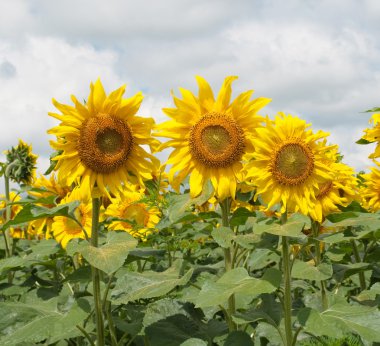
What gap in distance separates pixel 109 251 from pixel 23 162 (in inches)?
147

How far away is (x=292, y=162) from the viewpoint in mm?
3014

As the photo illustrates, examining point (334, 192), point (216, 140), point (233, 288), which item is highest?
point (216, 140)

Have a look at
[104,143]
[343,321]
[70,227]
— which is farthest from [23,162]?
[343,321]

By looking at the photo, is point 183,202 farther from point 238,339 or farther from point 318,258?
point 318,258

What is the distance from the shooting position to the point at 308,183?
10.1ft

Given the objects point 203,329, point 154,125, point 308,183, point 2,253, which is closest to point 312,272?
point 308,183

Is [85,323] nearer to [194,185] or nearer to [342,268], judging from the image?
[194,185]

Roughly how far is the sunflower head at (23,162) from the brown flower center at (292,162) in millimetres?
3671

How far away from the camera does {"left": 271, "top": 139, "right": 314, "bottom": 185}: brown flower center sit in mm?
3010

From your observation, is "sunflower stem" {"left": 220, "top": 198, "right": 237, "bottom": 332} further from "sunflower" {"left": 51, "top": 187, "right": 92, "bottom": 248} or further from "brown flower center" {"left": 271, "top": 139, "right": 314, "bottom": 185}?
"sunflower" {"left": 51, "top": 187, "right": 92, "bottom": 248}

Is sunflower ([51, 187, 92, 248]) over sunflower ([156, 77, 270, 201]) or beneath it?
beneath

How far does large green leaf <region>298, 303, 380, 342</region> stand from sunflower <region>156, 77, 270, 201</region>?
0.84m

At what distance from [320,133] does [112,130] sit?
3.59 feet

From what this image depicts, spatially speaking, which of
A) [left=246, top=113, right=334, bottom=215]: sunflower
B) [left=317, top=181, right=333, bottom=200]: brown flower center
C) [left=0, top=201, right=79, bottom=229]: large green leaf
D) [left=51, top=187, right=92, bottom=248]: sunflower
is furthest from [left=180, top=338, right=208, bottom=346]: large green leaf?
[left=51, top=187, right=92, bottom=248]: sunflower
